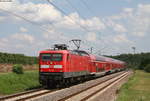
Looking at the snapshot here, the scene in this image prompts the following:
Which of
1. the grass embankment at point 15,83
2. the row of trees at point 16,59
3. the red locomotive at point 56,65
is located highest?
the row of trees at point 16,59

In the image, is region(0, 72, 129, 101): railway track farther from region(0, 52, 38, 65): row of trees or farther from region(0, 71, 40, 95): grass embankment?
region(0, 52, 38, 65): row of trees

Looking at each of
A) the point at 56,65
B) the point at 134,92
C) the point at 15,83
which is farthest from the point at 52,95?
the point at 15,83

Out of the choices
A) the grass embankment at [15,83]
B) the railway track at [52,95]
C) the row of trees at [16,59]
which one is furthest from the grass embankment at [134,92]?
the row of trees at [16,59]

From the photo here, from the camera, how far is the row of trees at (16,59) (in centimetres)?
4069

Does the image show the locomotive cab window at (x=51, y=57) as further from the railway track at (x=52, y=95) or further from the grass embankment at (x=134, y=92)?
the grass embankment at (x=134, y=92)

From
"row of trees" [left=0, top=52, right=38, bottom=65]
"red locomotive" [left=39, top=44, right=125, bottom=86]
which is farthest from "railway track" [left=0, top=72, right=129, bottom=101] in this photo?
"row of trees" [left=0, top=52, right=38, bottom=65]

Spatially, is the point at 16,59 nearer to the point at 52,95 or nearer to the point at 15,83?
the point at 15,83

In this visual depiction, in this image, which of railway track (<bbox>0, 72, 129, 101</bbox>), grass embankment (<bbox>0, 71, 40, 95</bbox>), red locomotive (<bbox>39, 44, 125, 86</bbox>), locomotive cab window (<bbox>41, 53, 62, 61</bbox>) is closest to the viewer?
railway track (<bbox>0, 72, 129, 101</bbox>)

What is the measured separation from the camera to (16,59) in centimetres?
4406

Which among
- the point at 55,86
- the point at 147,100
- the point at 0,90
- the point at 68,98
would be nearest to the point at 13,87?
the point at 0,90

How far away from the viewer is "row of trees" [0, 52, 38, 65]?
40.7 metres

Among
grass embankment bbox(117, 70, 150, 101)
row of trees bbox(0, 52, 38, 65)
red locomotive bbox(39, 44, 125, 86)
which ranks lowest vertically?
grass embankment bbox(117, 70, 150, 101)

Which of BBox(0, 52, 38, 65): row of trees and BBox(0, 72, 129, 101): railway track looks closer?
BBox(0, 72, 129, 101): railway track

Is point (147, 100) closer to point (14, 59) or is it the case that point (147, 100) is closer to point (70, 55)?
point (70, 55)
